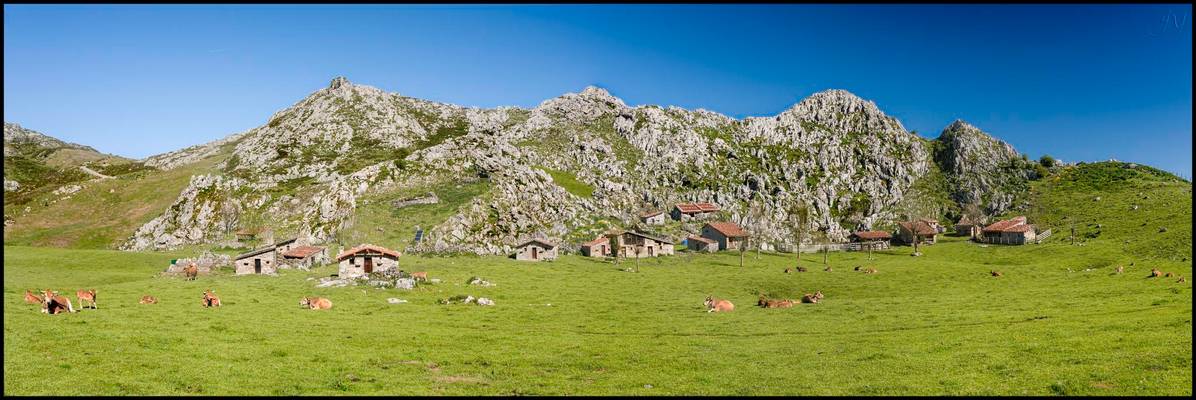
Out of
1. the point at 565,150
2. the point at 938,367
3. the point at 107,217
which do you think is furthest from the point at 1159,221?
the point at 107,217

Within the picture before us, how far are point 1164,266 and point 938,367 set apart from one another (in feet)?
253

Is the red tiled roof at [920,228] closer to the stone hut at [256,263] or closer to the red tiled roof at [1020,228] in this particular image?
the red tiled roof at [1020,228]

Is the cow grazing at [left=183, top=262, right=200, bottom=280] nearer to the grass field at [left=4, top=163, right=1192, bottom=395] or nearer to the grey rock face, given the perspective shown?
the grass field at [left=4, top=163, right=1192, bottom=395]

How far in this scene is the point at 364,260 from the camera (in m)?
78.3

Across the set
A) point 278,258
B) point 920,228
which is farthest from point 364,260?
point 920,228

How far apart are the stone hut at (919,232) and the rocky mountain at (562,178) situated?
18.5 m

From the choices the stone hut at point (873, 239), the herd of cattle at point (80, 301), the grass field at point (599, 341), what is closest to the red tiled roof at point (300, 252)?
the grass field at point (599, 341)

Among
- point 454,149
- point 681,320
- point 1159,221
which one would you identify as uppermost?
point 454,149

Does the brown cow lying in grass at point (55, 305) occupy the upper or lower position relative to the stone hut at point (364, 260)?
lower

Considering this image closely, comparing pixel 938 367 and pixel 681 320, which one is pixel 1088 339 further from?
pixel 681 320

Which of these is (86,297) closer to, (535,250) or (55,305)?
(55,305)

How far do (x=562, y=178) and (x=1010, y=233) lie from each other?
10692 centimetres

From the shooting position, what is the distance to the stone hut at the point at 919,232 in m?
128

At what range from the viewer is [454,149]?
154125 mm
